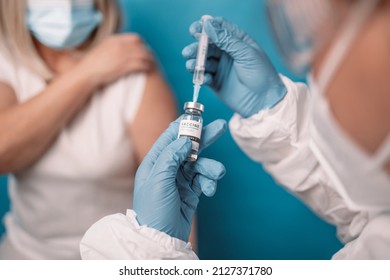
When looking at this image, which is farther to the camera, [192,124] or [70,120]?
[70,120]

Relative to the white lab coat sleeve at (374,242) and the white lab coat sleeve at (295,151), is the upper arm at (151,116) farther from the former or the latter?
the white lab coat sleeve at (374,242)

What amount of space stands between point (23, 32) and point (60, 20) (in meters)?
0.13

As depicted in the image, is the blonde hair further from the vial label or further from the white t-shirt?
the vial label

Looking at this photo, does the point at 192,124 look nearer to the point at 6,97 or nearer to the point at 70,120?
the point at 70,120

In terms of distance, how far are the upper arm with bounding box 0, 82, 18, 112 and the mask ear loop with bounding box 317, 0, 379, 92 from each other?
88cm

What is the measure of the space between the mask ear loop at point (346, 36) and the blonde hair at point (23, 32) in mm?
828

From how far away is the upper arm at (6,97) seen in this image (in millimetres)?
1230

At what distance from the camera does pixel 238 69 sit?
101 centimetres

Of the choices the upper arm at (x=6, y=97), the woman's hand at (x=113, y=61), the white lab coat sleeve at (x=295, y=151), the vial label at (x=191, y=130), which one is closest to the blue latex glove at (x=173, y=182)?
the vial label at (x=191, y=130)

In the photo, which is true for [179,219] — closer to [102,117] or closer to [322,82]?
[322,82]

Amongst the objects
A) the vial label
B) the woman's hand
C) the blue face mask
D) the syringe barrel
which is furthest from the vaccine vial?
the blue face mask

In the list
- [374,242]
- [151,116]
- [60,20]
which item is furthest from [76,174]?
[374,242]

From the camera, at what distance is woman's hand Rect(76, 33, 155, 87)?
1.25 meters

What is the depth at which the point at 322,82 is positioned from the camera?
2.40 feet
